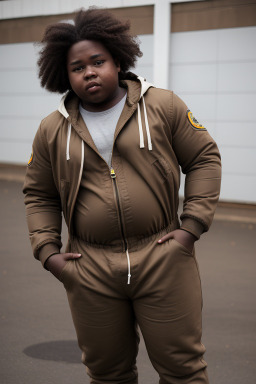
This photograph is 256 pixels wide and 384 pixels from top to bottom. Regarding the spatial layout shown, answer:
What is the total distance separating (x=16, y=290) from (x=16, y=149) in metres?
8.56

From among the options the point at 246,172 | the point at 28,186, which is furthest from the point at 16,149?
the point at 28,186

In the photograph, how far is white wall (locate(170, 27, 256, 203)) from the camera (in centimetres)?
1017

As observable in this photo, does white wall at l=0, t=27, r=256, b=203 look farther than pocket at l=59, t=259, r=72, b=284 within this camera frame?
Yes

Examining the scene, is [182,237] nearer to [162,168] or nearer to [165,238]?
[165,238]

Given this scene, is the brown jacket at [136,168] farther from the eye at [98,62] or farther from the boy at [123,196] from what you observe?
the eye at [98,62]

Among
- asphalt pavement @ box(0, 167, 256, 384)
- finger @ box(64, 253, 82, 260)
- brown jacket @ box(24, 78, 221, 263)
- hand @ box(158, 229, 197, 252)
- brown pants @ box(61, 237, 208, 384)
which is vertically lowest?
asphalt pavement @ box(0, 167, 256, 384)

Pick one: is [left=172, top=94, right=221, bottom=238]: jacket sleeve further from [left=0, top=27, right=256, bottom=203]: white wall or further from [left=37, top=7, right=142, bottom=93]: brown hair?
[left=0, top=27, right=256, bottom=203]: white wall

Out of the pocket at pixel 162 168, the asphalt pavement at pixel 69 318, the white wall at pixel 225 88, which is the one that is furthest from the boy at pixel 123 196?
the white wall at pixel 225 88

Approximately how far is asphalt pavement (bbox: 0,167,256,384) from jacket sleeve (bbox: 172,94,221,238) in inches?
65.7

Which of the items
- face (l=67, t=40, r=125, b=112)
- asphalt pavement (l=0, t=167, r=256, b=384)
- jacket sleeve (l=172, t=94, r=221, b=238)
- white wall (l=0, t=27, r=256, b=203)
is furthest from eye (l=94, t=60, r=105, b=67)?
white wall (l=0, t=27, r=256, b=203)

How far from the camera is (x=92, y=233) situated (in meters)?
2.71

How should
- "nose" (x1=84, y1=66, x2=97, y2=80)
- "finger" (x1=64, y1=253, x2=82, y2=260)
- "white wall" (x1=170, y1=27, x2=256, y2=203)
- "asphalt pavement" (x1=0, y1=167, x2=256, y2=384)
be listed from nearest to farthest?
"nose" (x1=84, y1=66, x2=97, y2=80) → "finger" (x1=64, y1=253, x2=82, y2=260) → "asphalt pavement" (x1=0, y1=167, x2=256, y2=384) → "white wall" (x1=170, y1=27, x2=256, y2=203)

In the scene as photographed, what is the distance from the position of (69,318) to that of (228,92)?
20.3 ft

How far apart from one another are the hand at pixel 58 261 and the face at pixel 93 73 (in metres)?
0.65
